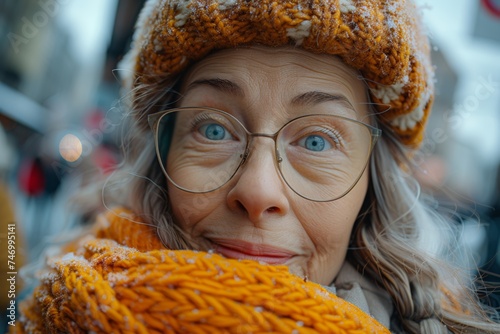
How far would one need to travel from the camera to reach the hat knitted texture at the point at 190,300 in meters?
0.86

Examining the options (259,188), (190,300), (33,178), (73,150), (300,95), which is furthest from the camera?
(33,178)

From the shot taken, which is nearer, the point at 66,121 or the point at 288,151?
the point at 288,151

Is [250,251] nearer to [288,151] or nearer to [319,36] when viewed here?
[288,151]

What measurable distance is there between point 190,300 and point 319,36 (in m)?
0.72

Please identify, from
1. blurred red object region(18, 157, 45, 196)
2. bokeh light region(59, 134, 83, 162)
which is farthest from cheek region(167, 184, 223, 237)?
blurred red object region(18, 157, 45, 196)

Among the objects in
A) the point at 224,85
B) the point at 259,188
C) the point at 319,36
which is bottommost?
the point at 259,188

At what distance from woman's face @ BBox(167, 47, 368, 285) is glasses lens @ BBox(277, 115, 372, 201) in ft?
0.09

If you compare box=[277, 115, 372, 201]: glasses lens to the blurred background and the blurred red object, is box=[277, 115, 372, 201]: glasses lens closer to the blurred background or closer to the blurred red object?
the blurred background

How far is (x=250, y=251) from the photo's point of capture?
1093 millimetres

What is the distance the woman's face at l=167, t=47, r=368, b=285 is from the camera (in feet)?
3.58

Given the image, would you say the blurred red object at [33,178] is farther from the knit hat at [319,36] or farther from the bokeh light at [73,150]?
the knit hat at [319,36]

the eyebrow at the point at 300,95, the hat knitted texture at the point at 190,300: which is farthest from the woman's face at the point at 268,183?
the hat knitted texture at the point at 190,300

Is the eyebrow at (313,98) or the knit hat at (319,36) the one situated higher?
the knit hat at (319,36)

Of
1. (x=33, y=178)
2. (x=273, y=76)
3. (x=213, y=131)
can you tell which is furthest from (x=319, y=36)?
(x=33, y=178)
